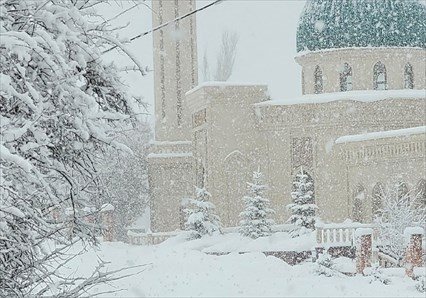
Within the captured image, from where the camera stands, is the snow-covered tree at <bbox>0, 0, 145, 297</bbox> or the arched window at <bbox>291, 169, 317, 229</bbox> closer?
the snow-covered tree at <bbox>0, 0, 145, 297</bbox>

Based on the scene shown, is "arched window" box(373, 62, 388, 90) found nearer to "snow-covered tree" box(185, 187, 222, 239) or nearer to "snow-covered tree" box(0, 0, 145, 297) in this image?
"snow-covered tree" box(185, 187, 222, 239)

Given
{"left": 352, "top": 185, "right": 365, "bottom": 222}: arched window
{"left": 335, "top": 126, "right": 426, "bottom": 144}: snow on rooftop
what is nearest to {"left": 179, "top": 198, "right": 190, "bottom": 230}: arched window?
{"left": 335, "top": 126, "right": 426, "bottom": 144}: snow on rooftop

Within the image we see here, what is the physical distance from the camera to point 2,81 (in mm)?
3910

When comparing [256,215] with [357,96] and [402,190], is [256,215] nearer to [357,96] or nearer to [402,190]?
[402,190]

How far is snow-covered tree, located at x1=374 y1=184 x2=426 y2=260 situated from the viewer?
76.7 feet

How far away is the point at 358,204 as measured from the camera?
3105cm

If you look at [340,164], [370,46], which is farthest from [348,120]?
[370,46]

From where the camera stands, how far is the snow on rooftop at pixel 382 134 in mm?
27656

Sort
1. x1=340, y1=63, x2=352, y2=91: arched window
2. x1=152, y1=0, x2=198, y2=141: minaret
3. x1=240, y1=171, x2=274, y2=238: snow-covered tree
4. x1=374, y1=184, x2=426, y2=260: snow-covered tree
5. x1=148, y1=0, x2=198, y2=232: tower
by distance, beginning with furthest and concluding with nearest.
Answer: x1=152, y1=0, x2=198, y2=141: minaret < x1=148, y1=0, x2=198, y2=232: tower < x1=340, y1=63, x2=352, y2=91: arched window < x1=240, y1=171, x2=274, y2=238: snow-covered tree < x1=374, y1=184, x2=426, y2=260: snow-covered tree

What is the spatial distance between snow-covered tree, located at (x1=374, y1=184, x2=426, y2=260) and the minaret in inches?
530

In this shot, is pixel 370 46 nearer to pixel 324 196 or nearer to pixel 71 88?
pixel 324 196

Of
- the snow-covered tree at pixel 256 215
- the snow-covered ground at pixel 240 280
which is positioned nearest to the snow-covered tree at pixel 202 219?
the snow-covered tree at pixel 256 215

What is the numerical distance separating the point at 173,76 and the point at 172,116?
1.70m

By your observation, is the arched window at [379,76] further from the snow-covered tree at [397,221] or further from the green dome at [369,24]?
the snow-covered tree at [397,221]
